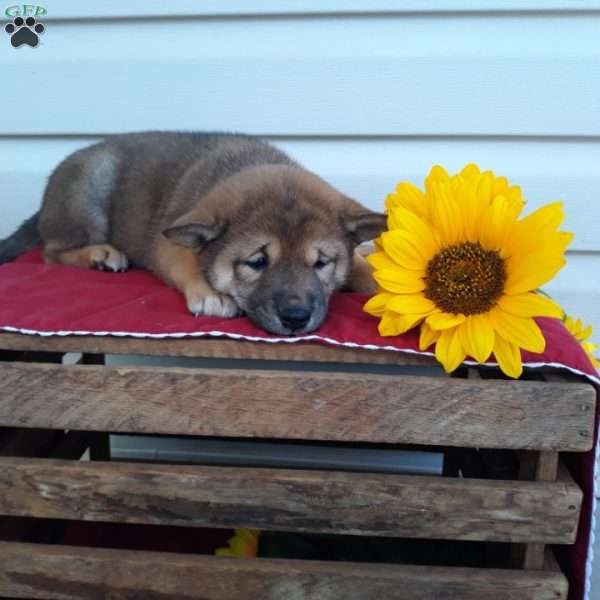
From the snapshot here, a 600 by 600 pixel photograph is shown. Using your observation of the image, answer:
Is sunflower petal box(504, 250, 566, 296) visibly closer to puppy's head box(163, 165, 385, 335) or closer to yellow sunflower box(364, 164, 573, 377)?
yellow sunflower box(364, 164, 573, 377)

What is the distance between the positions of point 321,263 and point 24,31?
1.91 meters

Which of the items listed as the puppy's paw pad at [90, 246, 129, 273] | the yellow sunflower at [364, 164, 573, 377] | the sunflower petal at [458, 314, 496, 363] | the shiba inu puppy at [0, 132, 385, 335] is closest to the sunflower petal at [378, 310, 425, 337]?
the yellow sunflower at [364, 164, 573, 377]

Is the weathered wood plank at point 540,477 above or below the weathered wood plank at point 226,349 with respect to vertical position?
below

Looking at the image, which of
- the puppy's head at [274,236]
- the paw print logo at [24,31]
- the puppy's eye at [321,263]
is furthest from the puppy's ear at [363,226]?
the paw print logo at [24,31]

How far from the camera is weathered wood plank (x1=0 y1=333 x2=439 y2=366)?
73.9 inches

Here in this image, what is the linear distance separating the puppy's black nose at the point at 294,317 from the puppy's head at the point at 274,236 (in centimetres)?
10

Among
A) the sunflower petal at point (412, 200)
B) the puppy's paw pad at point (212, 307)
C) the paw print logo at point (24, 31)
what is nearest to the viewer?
the sunflower petal at point (412, 200)

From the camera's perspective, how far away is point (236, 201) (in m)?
2.40

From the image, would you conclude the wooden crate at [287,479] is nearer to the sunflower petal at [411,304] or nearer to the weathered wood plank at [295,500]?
the weathered wood plank at [295,500]

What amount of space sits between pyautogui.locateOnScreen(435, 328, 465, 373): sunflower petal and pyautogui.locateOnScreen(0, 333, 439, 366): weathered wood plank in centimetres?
8

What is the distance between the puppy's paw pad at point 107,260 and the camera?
109 inches

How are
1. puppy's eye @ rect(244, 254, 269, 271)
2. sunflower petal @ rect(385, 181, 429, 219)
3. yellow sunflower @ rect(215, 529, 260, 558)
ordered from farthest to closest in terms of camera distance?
yellow sunflower @ rect(215, 529, 260, 558), puppy's eye @ rect(244, 254, 269, 271), sunflower petal @ rect(385, 181, 429, 219)

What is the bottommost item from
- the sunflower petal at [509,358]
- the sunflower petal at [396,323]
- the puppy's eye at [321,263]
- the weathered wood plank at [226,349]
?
the weathered wood plank at [226,349]

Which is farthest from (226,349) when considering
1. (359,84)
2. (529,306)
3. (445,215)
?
(359,84)
